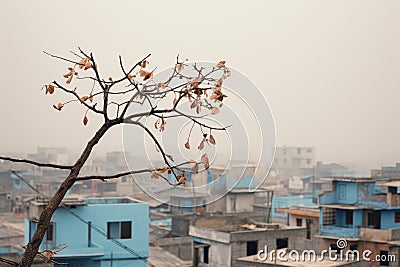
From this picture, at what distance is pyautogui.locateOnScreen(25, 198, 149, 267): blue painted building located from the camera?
211cm

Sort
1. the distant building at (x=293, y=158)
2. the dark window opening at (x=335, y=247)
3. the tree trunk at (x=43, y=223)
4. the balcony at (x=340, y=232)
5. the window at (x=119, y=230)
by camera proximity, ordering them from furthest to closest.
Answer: the balcony at (x=340, y=232) → the dark window opening at (x=335, y=247) → the window at (x=119, y=230) → the distant building at (x=293, y=158) → the tree trunk at (x=43, y=223)

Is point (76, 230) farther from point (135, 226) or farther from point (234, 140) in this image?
point (234, 140)

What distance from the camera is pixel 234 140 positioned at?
1.75 meters

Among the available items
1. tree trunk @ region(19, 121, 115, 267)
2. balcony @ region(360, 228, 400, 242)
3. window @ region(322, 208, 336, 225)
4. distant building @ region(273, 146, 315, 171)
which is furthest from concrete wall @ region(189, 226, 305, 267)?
tree trunk @ region(19, 121, 115, 267)

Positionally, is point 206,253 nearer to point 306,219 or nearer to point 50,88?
point 306,219

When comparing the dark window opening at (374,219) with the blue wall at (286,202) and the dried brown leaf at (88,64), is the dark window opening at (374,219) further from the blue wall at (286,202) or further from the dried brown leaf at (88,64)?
the dried brown leaf at (88,64)

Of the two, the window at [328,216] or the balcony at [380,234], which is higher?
the window at [328,216]

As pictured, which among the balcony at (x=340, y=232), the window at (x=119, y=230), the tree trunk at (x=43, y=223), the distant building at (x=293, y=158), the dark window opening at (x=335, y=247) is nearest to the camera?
the tree trunk at (x=43, y=223)

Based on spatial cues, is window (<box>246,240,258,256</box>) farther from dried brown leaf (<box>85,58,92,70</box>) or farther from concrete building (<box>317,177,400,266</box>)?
dried brown leaf (<box>85,58,92,70</box>)

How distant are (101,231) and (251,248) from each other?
0.55 m

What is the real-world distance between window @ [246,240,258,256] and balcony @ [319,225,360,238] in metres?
0.26

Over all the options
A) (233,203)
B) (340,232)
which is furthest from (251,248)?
(340,232)

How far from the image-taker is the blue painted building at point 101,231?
2107 mm

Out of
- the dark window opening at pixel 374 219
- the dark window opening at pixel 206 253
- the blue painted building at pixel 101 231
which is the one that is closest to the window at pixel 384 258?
the dark window opening at pixel 374 219
